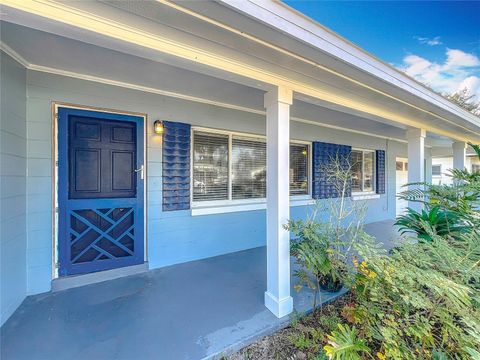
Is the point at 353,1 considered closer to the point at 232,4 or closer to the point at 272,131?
the point at 272,131

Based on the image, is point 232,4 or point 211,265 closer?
point 232,4

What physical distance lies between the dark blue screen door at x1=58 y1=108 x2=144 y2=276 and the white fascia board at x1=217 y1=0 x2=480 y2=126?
219 centimetres

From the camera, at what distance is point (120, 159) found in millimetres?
2895

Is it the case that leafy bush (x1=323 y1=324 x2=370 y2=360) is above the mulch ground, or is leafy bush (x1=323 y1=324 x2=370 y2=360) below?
above

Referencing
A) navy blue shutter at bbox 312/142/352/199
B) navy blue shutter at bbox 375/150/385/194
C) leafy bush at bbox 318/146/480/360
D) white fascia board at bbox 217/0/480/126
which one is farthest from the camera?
navy blue shutter at bbox 375/150/385/194

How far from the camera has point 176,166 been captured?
322cm

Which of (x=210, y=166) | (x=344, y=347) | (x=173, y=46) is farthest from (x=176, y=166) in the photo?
(x=344, y=347)

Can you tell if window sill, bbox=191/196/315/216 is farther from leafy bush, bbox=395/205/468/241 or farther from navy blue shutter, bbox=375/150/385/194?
navy blue shutter, bbox=375/150/385/194

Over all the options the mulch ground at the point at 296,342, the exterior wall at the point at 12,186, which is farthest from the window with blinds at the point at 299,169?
the exterior wall at the point at 12,186

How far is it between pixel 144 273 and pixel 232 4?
316 cm

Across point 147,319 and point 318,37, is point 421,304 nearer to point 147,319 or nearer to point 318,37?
point 318,37

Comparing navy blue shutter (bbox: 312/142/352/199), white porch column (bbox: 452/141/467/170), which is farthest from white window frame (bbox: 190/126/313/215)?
white porch column (bbox: 452/141/467/170)

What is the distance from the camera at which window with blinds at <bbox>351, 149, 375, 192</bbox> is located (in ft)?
19.4

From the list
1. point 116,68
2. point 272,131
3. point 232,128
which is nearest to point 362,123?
point 232,128
